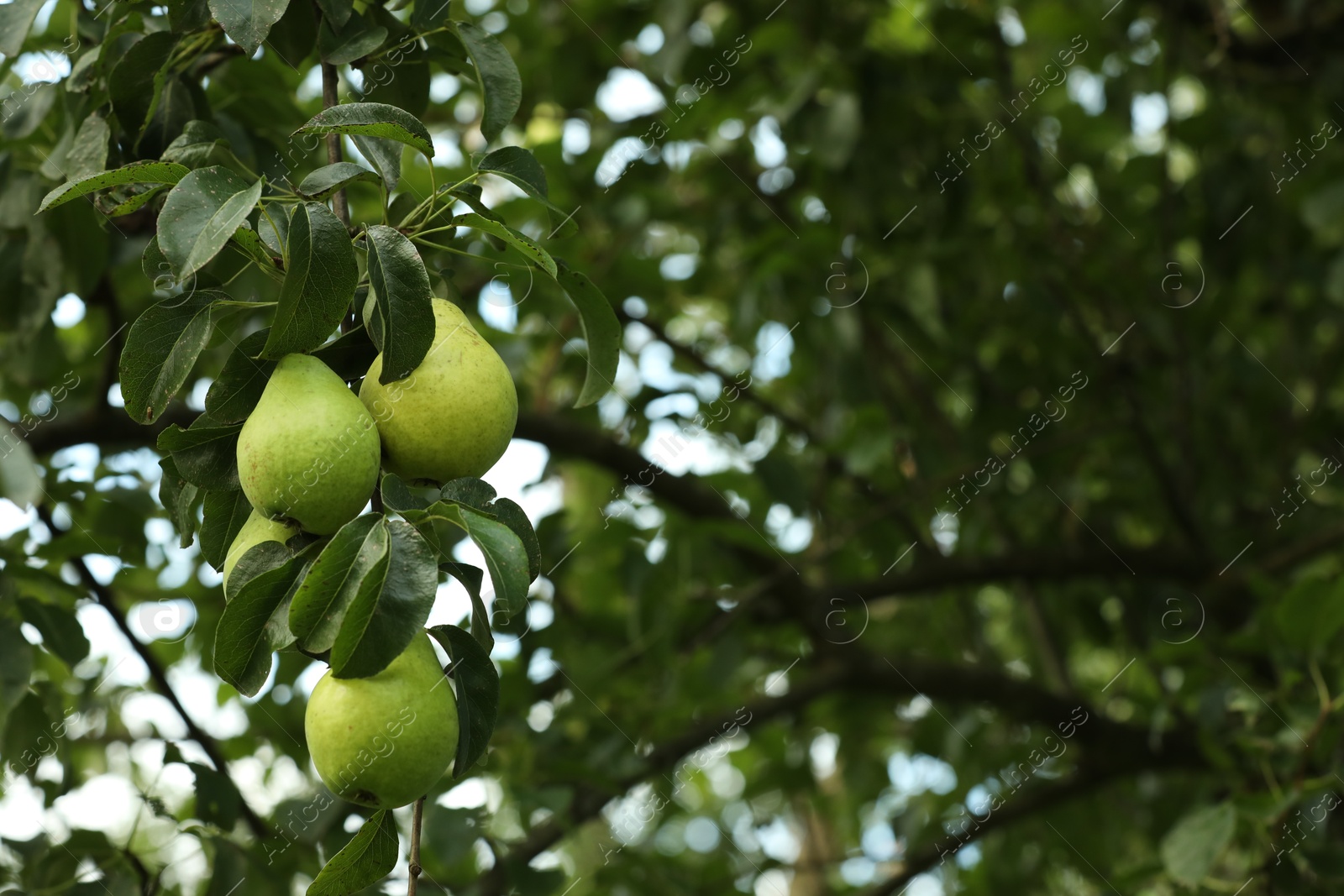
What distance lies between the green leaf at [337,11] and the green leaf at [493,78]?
11 cm

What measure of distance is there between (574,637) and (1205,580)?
1576 millimetres

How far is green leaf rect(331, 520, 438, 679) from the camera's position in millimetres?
834

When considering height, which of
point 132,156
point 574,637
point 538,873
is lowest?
point 574,637

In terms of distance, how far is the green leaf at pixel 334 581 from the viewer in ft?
2.77

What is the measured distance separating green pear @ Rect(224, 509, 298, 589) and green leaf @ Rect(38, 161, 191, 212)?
28 centimetres

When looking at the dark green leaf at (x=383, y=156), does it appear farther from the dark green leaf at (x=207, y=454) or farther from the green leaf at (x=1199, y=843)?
the green leaf at (x=1199, y=843)

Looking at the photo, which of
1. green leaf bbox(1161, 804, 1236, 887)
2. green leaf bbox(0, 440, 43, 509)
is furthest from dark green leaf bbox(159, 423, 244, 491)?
green leaf bbox(1161, 804, 1236, 887)

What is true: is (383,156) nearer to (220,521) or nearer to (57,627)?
(220,521)

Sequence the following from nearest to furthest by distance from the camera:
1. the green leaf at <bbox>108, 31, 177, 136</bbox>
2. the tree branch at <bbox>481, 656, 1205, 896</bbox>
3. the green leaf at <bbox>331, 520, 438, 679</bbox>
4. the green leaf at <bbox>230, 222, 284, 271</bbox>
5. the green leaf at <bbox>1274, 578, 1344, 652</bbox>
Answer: the green leaf at <bbox>331, 520, 438, 679</bbox> < the green leaf at <bbox>230, 222, 284, 271</bbox> < the green leaf at <bbox>108, 31, 177, 136</bbox> < the green leaf at <bbox>1274, 578, 1344, 652</bbox> < the tree branch at <bbox>481, 656, 1205, 896</bbox>

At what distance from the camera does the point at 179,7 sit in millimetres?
1150

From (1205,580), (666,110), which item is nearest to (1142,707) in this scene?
(1205,580)

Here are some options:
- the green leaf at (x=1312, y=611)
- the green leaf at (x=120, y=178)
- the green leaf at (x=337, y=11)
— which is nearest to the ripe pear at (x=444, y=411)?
the green leaf at (x=120, y=178)

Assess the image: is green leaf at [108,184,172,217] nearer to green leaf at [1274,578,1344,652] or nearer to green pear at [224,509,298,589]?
green pear at [224,509,298,589]

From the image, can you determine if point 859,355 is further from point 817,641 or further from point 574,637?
point 574,637
